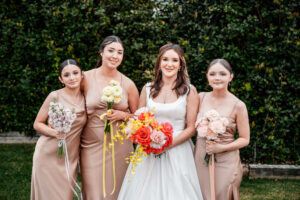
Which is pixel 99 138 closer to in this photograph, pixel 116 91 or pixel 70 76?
pixel 116 91

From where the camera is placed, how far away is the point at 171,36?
247 inches

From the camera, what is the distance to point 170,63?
387 cm

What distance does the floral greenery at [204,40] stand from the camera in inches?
235

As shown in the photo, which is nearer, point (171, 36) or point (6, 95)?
point (171, 36)

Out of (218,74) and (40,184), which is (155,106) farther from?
(40,184)

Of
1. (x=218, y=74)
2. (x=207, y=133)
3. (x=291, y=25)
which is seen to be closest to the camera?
(x=207, y=133)

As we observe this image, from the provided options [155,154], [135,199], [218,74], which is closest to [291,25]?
[218,74]

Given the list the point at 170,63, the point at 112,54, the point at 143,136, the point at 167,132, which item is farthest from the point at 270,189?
the point at 112,54

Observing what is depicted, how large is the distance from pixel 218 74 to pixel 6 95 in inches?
210

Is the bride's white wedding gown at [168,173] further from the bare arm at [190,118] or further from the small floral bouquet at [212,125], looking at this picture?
the small floral bouquet at [212,125]

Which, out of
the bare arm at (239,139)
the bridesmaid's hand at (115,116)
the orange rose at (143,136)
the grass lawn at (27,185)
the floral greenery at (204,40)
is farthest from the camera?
the floral greenery at (204,40)

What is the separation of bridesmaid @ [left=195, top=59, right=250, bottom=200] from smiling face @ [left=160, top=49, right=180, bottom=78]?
44 cm

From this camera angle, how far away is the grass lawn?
524 centimetres

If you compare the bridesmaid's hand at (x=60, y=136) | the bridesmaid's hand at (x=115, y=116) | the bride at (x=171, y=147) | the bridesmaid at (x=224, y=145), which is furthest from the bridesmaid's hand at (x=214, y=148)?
the bridesmaid's hand at (x=60, y=136)
